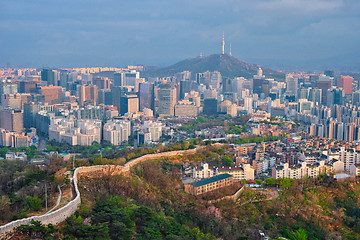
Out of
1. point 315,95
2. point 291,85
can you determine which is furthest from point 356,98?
point 291,85

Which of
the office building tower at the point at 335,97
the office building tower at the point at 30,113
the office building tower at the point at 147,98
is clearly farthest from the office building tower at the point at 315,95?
the office building tower at the point at 30,113

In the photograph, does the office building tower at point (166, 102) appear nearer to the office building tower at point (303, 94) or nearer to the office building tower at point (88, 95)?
the office building tower at point (88, 95)

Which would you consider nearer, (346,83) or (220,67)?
(346,83)

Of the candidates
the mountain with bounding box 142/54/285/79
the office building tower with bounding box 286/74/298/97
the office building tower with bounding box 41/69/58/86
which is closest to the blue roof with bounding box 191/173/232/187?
the office building tower with bounding box 286/74/298/97

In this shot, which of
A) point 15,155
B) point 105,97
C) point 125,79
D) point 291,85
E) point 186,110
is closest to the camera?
point 15,155

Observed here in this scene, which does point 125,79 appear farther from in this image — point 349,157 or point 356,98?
point 349,157
